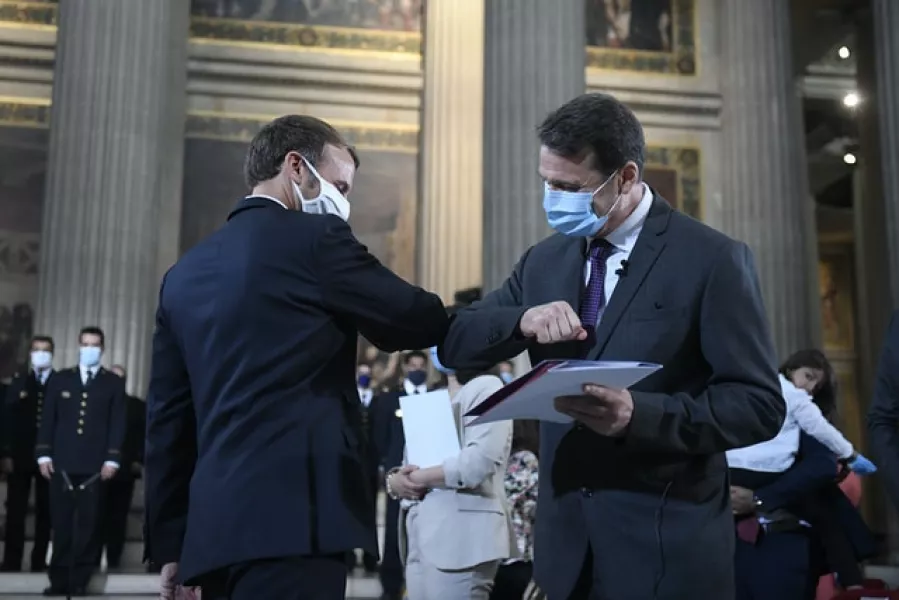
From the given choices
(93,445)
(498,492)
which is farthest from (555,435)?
(93,445)

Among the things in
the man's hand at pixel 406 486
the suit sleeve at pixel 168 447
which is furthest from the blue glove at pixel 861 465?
the suit sleeve at pixel 168 447

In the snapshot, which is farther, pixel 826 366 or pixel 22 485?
pixel 22 485

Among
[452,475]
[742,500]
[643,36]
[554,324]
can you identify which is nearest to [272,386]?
[554,324]

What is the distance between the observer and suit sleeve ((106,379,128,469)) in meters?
8.48

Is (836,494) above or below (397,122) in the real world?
below

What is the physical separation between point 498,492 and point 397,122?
9.66 meters

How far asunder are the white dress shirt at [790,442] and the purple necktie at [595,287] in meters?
2.52

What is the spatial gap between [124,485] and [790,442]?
266 inches

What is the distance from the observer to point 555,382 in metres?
1.94

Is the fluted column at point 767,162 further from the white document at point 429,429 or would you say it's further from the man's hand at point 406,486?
the man's hand at point 406,486

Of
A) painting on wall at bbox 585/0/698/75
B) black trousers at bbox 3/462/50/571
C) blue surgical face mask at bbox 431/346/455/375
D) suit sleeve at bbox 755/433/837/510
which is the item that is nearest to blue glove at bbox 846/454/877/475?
suit sleeve at bbox 755/433/837/510

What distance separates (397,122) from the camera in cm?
1358

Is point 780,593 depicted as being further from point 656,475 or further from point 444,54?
point 444,54

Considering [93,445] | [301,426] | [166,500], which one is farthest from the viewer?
[93,445]
